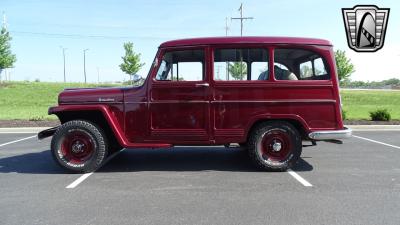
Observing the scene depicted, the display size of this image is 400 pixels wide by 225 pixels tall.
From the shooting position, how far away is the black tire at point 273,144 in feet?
20.9

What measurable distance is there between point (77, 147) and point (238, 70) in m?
3.03

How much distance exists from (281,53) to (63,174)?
4.17m

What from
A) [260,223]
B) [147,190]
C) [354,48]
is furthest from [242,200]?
[354,48]

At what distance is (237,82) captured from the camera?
249 inches

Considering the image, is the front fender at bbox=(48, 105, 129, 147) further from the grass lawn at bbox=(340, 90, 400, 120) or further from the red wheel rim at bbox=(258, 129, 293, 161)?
the grass lawn at bbox=(340, 90, 400, 120)

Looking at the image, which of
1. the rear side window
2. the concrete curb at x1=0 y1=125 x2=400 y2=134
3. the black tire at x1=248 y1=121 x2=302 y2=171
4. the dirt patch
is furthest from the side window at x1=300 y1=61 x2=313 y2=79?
the dirt patch

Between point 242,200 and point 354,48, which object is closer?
point 242,200

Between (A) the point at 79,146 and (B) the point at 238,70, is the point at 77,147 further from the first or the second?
(B) the point at 238,70

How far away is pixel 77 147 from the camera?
256 inches

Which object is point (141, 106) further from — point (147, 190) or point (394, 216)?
point (394, 216)

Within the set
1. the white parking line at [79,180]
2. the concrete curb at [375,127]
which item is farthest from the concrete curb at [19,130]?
the concrete curb at [375,127]

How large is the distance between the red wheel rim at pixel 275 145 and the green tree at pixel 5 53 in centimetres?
3810

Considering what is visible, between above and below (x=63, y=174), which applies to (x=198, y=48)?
above

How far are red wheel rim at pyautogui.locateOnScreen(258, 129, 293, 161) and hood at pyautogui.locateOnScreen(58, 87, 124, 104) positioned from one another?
2494mm
